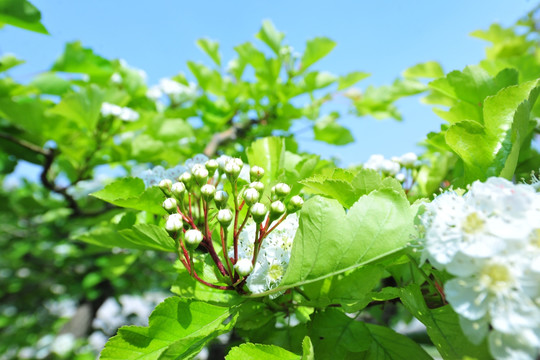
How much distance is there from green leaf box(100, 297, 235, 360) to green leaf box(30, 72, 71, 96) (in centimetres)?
156

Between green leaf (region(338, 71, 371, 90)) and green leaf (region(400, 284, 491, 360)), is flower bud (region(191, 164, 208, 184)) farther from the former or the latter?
green leaf (region(338, 71, 371, 90))

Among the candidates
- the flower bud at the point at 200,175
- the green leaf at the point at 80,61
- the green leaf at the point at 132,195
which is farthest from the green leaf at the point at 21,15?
the flower bud at the point at 200,175

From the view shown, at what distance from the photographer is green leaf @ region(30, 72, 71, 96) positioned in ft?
5.74

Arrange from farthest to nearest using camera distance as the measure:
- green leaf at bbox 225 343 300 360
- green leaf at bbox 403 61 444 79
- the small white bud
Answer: green leaf at bbox 403 61 444 79 < the small white bud < green leaf at bbox 225 343 300 360

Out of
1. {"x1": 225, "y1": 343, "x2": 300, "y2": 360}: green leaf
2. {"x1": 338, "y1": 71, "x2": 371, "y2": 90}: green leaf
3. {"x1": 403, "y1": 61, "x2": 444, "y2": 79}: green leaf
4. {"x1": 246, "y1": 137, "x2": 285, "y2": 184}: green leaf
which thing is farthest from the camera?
{"x1": 338, "y1": 71, "x2": 371, "y2": 90}: green leaf

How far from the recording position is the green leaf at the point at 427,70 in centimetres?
112

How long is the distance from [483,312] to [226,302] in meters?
0.44

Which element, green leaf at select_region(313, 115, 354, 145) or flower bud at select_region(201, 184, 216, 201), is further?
green leaf at select_region(313, 115, 354, 145)

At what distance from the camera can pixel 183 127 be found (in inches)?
68.5

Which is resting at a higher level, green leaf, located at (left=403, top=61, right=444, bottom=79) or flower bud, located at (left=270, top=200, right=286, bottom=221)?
green leaf, located at (left=403, top=61, right=444, bottom=79)

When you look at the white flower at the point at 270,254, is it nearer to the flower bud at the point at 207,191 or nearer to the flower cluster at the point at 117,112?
the flower bud at the point at 207,191

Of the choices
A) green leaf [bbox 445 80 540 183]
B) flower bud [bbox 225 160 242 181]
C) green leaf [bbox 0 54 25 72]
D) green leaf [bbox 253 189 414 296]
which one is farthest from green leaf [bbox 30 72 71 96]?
green leaf [bbox 445 80 540 183]

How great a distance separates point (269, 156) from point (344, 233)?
1.19 ft

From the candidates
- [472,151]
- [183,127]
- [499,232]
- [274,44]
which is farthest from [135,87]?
[499,232]
